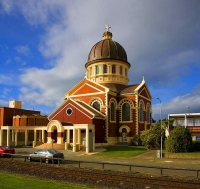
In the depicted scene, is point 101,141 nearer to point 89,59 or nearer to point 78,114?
point 78,114

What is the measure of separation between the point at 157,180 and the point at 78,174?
5623 millimetres

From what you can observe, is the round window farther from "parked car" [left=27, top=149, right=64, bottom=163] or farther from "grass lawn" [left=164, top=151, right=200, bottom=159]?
"grass lawn" [left=164, top=151, right=200, bottom=159]

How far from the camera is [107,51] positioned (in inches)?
2044

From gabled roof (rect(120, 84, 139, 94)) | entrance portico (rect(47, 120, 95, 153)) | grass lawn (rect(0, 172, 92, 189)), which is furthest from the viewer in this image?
gabled roof (rect(120, 84, 139, 94))

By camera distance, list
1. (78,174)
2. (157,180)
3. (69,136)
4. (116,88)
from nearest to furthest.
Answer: (157,180) → (78,174) → (69,136) → (116,88)

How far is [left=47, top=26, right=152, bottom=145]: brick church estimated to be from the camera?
143 ft

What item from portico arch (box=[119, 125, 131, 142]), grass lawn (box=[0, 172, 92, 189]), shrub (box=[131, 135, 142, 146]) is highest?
portico arch (box=[119, 125, 131, 142])

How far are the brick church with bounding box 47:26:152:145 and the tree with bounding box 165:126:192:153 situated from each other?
12409mm

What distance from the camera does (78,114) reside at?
4384cm

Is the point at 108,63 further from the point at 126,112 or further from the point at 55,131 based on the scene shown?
the point at 55,131

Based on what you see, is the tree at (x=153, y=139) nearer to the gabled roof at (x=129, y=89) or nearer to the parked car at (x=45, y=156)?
the gabled roof at (x=129, y=89)

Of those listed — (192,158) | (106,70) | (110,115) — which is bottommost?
(192,158)

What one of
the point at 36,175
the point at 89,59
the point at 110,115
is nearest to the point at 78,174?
the point at 36,175

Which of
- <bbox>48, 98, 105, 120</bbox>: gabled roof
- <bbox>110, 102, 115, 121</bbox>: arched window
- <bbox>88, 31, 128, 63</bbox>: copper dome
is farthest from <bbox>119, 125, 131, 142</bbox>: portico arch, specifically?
<bbox>88, 31, 128, 63</bbox>: copper dome
